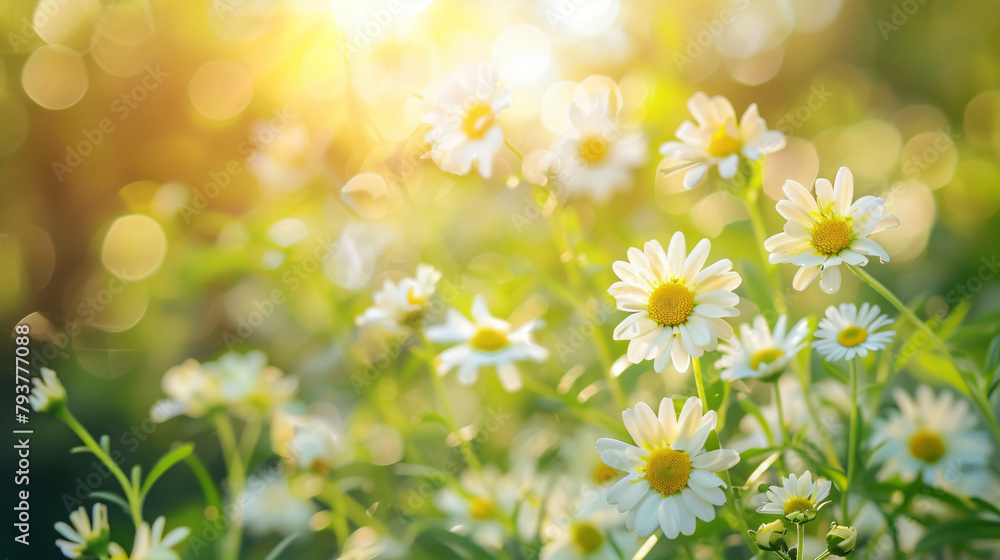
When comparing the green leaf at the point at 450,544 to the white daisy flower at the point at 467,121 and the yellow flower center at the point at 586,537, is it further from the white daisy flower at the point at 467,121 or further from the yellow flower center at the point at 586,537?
the white daisy flower at the point at 467,121

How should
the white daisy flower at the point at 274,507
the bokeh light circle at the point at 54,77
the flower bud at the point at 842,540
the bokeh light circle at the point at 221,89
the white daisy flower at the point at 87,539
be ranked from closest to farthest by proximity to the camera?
the flower bud at the point at 842,540
the white daisy flower at the point at 87,539
the white daisy flower at the point at 274,507
the bokeh light circle at the point at 54,77
the bokeh light circle at the point at 221,89


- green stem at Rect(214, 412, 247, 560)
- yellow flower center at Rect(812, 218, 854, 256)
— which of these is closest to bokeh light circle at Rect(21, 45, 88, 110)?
green stem at Rect(214, 412, 247, 560)

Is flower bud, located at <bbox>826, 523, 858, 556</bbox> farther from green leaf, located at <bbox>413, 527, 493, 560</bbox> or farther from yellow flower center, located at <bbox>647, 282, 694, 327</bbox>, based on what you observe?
green leaf, located at <bbox>413, 527, 493, 560</bbox>

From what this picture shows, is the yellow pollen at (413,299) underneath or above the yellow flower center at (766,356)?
above

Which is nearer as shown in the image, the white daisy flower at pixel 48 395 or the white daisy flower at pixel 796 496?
the white daisy flower at pixel 796 496

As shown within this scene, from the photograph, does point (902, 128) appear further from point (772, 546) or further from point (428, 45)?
point (772, 546)

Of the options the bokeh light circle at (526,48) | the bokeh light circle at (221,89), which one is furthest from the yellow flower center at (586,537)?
the bokeh light circle at (221,89)
